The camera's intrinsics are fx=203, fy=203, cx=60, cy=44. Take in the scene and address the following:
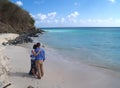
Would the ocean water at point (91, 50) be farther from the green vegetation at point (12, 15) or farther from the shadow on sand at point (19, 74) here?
the green vegetation at point (12, 15)

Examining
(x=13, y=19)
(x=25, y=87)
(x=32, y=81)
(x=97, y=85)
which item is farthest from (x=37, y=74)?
(x=13, y=19)

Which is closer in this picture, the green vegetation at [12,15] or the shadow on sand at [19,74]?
the shadow on sand at [19,74]

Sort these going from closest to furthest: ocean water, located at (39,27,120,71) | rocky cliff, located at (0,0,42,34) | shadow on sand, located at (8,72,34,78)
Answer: shadow on sand, located at (8,72,34,78) < ocean water, located at (39,27,120,71) < rocky cliff, located at (0,0,42,34)

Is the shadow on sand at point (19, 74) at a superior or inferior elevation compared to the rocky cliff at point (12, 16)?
inferior

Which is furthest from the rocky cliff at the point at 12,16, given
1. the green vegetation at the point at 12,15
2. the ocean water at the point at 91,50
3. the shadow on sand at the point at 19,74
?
the shadow on sand at the point at 19,74

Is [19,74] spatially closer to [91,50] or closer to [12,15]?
[91,50]

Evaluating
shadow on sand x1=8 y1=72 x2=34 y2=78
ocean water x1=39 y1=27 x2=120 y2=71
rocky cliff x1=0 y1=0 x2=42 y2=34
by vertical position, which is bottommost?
ocean water x1=39 y1=27 x2=120 y2=71

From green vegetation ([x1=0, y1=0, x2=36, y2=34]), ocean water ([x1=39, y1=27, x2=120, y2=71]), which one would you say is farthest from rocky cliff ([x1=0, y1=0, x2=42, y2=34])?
ocean water ([x1=39, y1=27, x2=120, y2=71])

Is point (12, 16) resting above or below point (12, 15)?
below

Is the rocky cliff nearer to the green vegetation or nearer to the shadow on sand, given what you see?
the green vegetation

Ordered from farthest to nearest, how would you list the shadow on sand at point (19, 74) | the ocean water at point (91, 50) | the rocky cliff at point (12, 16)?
the rocky cliff at point (12, 16) < the ocean water at point (91, 50) < the shadow on sand at point (19, 74)

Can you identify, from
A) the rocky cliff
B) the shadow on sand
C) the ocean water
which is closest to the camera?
the shadow on sand

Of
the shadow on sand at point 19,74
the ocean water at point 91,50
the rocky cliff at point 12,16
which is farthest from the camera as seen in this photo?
the rocky cliff at point 12,16

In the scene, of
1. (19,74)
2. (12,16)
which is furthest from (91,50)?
(12,16)
